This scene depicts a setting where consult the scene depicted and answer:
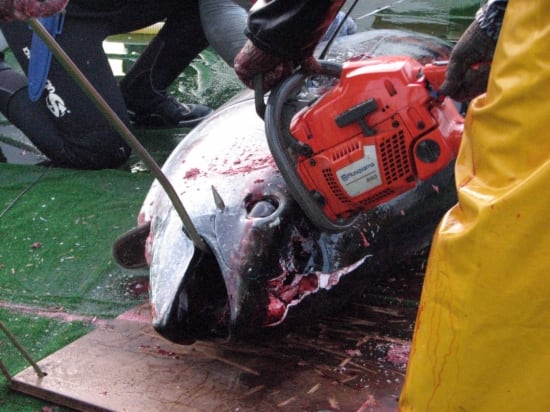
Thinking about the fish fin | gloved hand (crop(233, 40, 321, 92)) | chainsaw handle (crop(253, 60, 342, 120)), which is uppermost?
gloved hand (crop(233, 40, 321, 92))

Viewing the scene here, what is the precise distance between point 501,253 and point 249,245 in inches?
44.2

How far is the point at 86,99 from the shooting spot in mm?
4203

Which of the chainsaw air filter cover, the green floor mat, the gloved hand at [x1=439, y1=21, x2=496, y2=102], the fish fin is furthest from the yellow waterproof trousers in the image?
the green floor mat

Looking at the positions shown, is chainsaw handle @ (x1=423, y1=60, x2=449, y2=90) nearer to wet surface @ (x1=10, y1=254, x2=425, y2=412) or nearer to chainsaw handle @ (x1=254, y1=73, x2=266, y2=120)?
chainsaw handle @ (x1=254, y1=73, x2=266, y2=120)

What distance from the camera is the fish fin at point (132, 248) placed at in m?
2.89

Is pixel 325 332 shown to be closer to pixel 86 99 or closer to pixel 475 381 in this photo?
pixel 475 381

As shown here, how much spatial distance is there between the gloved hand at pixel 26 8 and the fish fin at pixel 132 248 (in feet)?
4.24

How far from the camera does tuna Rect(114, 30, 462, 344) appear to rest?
7.70 ft

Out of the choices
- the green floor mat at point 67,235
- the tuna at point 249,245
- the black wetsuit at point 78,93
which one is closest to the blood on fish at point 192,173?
the tuna at point 249,245

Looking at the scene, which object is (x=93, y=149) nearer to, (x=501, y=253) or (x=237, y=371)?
(x=237, y=371)

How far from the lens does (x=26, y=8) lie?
1.65 m

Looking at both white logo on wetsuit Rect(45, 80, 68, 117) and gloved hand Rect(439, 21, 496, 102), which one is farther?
white logo on wetsuit Rect(45, 80, 68, 117)

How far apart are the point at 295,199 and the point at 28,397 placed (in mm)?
1034

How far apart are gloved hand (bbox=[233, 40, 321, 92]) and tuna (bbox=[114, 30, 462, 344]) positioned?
32 centimetres
